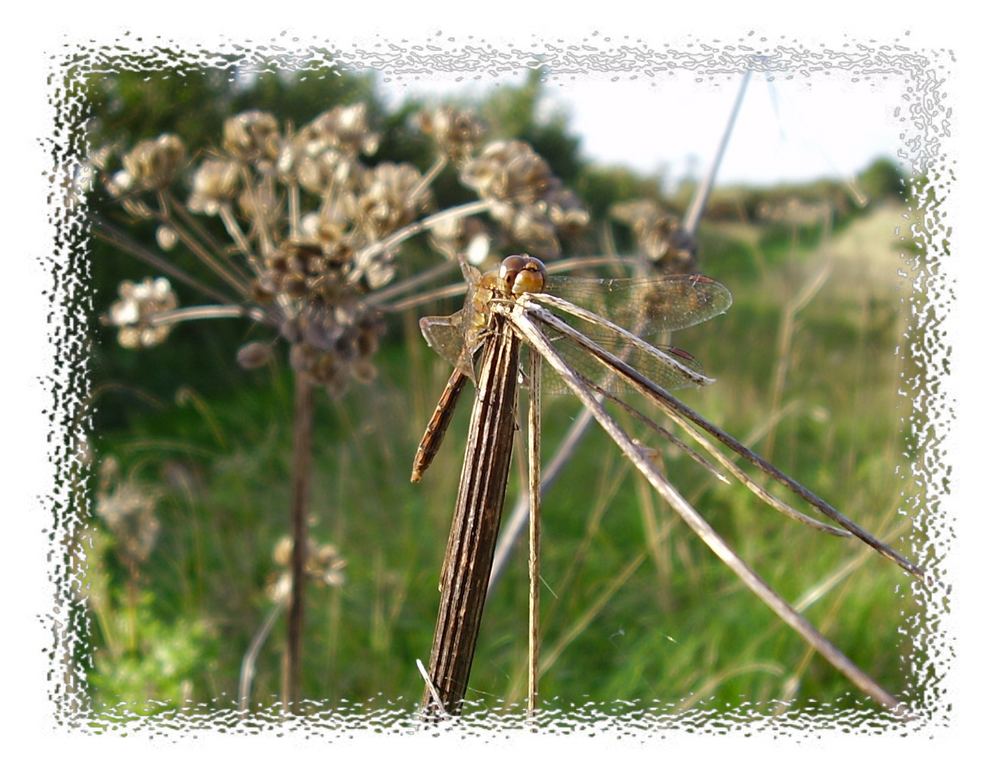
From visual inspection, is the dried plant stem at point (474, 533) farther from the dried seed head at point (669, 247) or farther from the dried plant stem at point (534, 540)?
the dried seed head at point (669, 247)

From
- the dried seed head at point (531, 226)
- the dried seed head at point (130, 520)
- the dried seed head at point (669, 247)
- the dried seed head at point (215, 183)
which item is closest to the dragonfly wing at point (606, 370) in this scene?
the dried seed head at point (531, 226)

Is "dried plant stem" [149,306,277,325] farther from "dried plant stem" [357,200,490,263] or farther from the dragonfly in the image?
the dragonfly

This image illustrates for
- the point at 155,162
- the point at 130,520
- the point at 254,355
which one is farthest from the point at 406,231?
the point at 130,520

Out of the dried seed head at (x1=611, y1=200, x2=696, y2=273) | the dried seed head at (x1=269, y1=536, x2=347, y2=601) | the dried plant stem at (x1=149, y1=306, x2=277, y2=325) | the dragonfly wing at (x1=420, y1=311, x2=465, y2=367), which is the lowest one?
the dried seed head at (x1=269, y1=536, x2=347, y2=601)

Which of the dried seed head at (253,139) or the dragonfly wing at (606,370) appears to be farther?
the dried seed head at (253,139)

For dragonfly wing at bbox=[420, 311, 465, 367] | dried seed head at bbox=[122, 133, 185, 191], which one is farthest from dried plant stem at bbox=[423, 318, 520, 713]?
dried seed head at bbox=[122, 133, 185, 191]

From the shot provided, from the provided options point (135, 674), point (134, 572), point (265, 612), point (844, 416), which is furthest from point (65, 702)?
point (844, 416)

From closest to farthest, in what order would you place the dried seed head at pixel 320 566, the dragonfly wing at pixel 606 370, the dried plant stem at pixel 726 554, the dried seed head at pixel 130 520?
the dried plant stem at pixel 726 554 → the dragonfly wing at pixel 606 370 → the dried seed head at pixel 320 566 → the dried seed head at pixel 130 520
